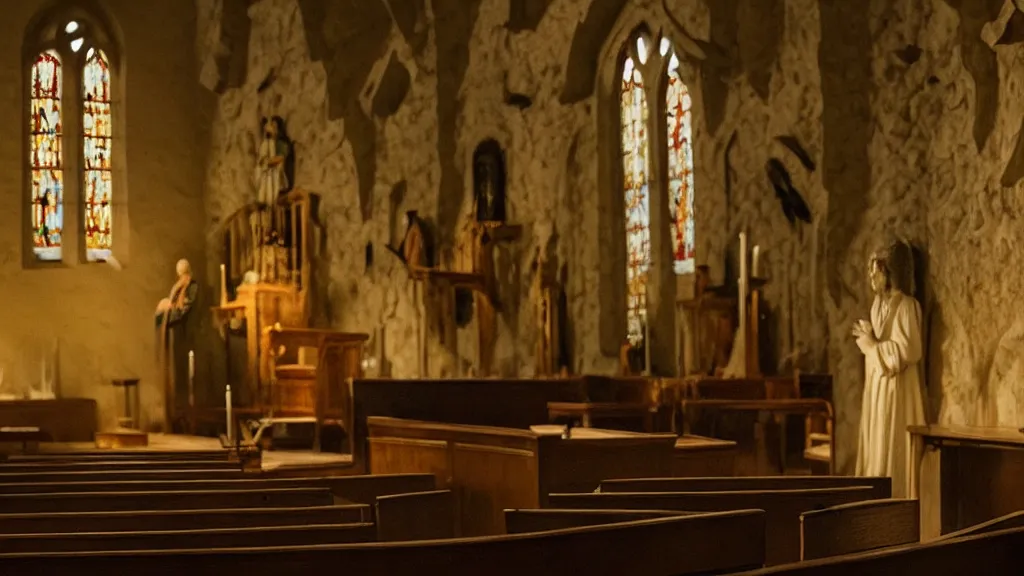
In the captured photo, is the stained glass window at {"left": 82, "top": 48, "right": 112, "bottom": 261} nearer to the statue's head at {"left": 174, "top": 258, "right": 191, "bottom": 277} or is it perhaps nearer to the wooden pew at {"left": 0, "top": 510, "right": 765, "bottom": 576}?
the statue's head at {"left": 174, "top": 258, "right": 191, "bottom": 277}

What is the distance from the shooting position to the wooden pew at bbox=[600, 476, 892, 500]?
174 inches

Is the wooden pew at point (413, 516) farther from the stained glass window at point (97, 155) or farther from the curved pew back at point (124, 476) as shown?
the stained glass window at point (97, 155)

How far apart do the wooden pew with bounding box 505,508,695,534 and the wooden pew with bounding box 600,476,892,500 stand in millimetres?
1170

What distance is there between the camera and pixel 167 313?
17.0 m

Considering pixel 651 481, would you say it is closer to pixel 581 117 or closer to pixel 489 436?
pixel 489 436

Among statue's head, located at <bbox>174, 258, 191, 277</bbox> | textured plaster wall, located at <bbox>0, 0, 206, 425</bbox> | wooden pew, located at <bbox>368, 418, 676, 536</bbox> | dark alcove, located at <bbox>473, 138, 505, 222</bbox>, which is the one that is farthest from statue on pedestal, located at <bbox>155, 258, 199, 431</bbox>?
wooden pew, located at <bbox>368, 418, 676, 536</bbox>

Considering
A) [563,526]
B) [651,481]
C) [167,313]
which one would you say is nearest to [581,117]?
[167,313]

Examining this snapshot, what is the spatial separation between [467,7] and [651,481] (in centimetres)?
1183

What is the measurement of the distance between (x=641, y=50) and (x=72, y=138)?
8.72m

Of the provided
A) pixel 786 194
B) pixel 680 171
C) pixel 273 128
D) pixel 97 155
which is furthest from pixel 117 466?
pixel 97 155

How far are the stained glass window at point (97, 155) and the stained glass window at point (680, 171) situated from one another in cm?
877

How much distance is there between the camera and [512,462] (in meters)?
6.17

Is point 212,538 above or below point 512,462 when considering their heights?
above

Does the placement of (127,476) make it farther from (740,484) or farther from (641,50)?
(641,50)
